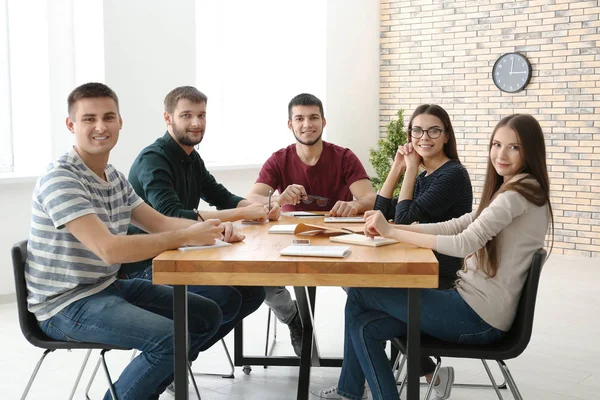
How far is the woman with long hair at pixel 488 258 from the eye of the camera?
8.40 feet

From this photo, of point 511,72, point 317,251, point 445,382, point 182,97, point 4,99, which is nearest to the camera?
point 317,251

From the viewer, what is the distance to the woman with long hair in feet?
8.40

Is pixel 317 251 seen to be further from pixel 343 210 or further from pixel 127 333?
pixel 343 210

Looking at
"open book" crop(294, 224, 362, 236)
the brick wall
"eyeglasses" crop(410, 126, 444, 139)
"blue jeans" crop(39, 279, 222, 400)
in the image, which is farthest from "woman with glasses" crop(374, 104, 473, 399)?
the brick wall

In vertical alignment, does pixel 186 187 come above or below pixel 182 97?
below

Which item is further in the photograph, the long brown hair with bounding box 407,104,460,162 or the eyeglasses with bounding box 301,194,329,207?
the eyeglasses with bounding box 301,194,329,207

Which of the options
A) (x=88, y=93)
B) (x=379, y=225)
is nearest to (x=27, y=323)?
(x=88, y=93)

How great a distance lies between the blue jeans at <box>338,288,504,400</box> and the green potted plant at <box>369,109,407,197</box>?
5622mm

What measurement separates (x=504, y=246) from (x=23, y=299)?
166 cm

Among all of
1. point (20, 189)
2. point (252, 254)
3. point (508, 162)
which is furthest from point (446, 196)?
point (20, 189)

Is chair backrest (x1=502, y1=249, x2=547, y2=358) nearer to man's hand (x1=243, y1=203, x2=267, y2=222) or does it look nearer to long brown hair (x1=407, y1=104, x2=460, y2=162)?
long brown hair (x1=407, y1=104, x2=460, y2=162)

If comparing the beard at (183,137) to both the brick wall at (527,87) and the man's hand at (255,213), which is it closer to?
the man's hand at (255,213)

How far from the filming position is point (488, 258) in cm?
260

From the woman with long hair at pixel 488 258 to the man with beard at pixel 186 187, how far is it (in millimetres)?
776
